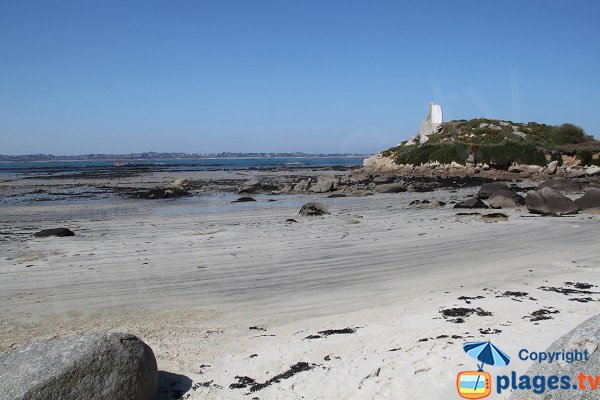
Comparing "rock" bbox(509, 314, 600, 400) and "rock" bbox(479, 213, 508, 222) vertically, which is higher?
"rock" bbox(509, 314, 600, 400)

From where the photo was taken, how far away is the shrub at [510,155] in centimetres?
4056

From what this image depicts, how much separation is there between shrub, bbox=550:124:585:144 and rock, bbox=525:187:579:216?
33812mm

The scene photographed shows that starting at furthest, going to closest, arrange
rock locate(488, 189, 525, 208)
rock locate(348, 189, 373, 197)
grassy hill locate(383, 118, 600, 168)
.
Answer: grassy hill locate(383, 118, 600, 168), rock locate(348, 189, 373, 197), rock locate(488, 189, 525, 208)

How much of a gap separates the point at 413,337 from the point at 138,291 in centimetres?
522

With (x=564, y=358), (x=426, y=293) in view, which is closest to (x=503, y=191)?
(x=426, y=293)

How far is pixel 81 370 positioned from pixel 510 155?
42.3m

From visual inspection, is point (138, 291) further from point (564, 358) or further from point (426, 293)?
point (564, 358)

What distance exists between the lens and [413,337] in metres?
6.18

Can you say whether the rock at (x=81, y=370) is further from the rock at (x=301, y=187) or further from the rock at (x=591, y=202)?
the rock at (x=301, y=187)

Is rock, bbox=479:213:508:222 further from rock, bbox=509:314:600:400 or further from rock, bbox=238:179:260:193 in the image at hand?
rock, bbox=238:179:260:193

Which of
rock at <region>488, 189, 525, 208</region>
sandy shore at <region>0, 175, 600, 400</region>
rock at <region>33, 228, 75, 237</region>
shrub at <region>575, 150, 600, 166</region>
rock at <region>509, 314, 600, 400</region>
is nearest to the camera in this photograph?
rock at <region>509, 314, 600, 400</region>

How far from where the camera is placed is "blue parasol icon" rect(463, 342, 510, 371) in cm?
504

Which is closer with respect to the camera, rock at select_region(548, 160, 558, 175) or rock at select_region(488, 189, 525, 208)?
rock at select_region(488, 189, 525, 208)

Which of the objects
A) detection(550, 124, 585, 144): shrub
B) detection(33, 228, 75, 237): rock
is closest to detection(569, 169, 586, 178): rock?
detection(550, 124, 585, 144): shrub
